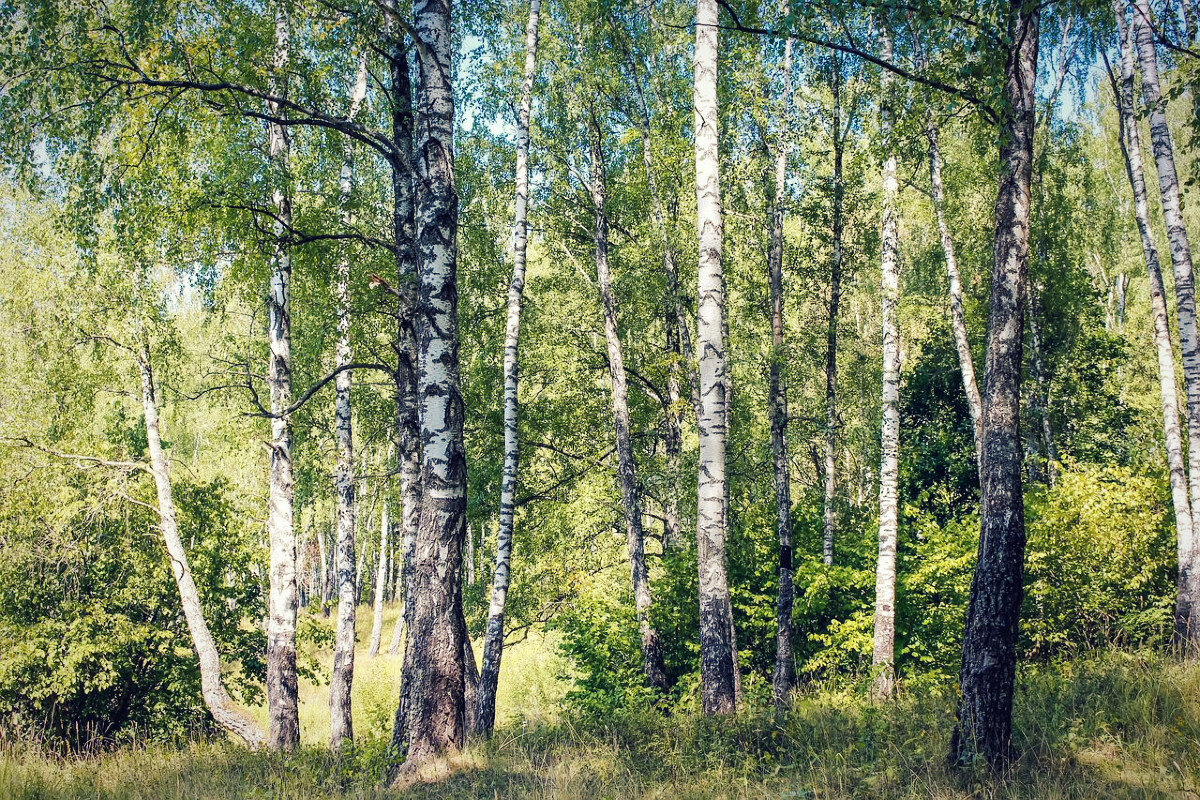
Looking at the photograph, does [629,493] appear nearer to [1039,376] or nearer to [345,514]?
[345,514]

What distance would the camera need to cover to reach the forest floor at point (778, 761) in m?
4.20

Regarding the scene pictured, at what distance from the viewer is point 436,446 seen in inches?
223

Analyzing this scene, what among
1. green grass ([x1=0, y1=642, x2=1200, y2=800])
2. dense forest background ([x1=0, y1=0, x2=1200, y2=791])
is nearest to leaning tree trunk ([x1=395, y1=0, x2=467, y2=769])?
green grass ([x1=0, y1=642, x2=1200, y2=800])

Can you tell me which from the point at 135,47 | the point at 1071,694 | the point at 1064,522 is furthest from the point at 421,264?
the point at 1064,522

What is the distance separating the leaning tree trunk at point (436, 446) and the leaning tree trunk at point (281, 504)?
3310 mm

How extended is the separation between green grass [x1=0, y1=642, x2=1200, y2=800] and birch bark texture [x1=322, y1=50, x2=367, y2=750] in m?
4.18

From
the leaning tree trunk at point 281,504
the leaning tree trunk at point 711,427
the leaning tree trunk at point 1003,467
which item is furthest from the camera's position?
the leaning tree trunk at point 281,504

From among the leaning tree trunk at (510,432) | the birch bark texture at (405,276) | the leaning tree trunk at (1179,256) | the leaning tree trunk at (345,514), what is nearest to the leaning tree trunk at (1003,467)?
the birch bark texture at (405,276)

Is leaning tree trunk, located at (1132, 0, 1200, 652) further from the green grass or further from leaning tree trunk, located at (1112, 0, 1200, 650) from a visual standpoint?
the green grass

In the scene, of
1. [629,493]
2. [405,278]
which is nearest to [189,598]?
[405,278]

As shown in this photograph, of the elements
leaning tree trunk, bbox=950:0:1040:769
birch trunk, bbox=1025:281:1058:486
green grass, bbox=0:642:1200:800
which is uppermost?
birch trunk, bbox=1025:281:1058:486

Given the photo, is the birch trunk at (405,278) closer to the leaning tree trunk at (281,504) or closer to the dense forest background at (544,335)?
the dense forest background at (544,335)

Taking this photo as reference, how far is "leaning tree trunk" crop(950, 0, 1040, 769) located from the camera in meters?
4.39

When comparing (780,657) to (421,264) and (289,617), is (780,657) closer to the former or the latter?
(289,617)
